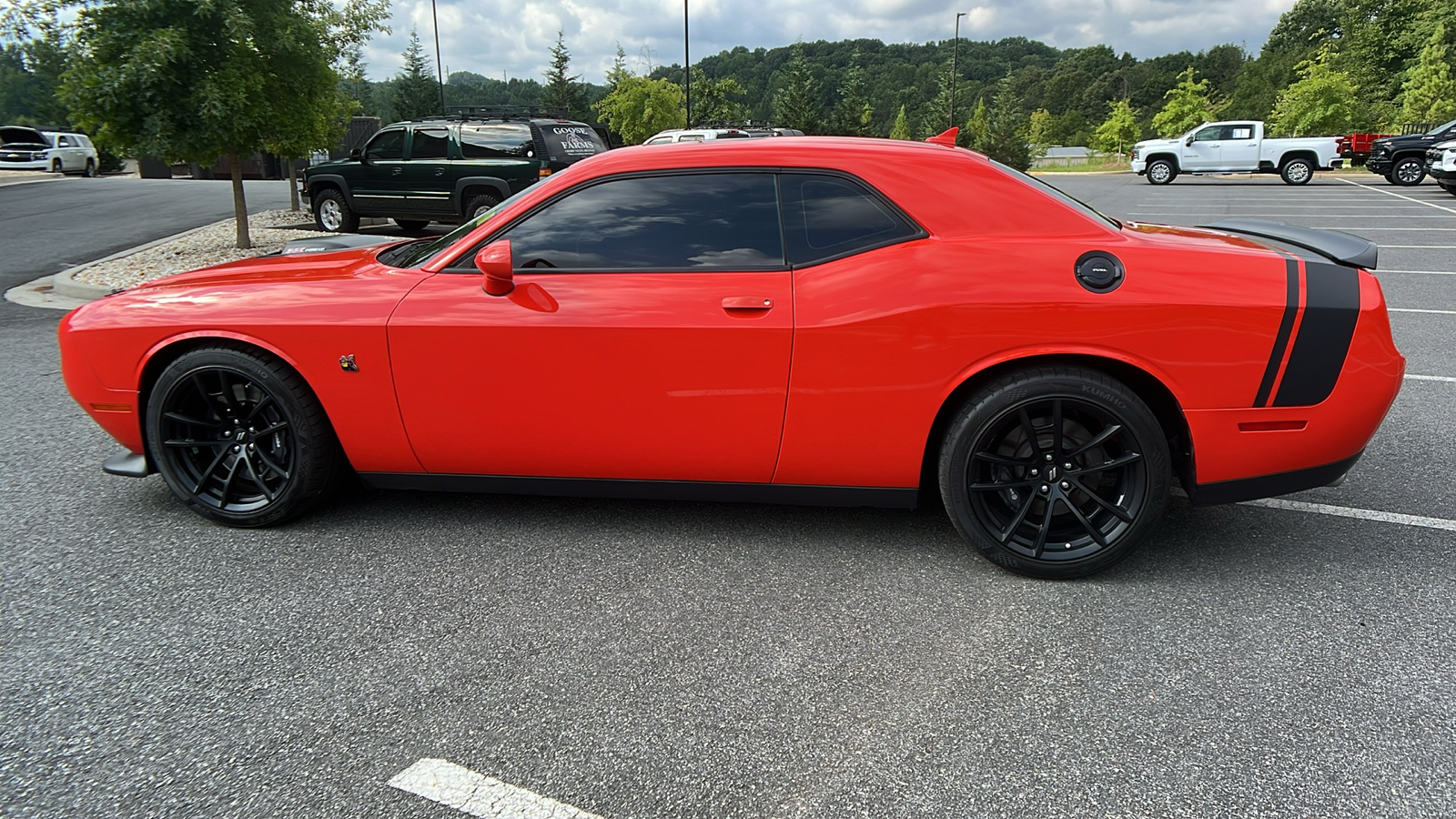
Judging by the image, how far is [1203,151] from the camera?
27.6m

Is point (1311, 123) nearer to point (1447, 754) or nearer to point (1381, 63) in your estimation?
point (1381, 63)

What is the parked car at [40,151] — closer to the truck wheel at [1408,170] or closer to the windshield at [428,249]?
the windshield at [428,249]

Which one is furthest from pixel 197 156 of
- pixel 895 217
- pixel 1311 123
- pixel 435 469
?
pixel 1311 123

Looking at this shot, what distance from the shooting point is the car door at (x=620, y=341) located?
3240mm

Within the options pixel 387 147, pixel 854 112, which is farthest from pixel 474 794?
pixel 854 112

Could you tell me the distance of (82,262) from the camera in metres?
11.7

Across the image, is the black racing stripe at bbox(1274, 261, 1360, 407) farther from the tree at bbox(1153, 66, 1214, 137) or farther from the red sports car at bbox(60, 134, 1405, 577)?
the tree at bbox(1153, 66, 1214, 137)

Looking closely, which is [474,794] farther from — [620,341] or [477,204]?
[477,204]

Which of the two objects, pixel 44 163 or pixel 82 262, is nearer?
pixel 82 262

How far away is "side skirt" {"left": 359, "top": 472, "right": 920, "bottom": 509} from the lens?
338cm

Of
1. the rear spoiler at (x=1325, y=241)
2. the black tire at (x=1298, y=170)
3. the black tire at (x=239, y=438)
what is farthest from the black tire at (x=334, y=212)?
the black tire at (x=1298, y=170)

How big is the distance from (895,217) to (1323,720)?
6.57ft

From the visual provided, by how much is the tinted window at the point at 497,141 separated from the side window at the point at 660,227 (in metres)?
10.3

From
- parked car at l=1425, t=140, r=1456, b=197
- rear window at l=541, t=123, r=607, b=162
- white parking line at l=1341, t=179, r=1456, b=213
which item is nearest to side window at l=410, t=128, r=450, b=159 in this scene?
rear window at l=541, t=123, r=607, b=162
